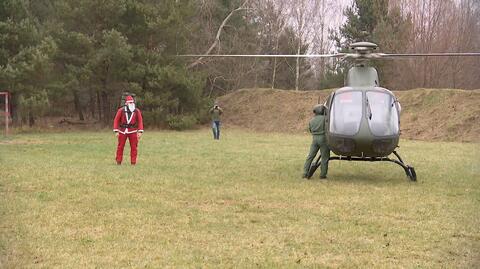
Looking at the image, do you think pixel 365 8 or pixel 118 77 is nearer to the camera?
pixel 118 77

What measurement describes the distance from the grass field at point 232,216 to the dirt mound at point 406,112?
15.2 metres

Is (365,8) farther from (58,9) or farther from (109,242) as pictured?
(109,242)

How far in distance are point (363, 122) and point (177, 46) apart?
81.0ft

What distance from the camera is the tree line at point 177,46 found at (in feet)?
96.5

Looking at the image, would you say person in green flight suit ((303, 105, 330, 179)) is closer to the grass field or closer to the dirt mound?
the grass field

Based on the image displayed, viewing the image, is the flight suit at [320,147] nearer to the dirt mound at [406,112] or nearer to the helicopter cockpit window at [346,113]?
the helicopter cockpit window at [346,113]

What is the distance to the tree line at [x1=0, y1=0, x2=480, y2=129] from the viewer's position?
96.5 feet

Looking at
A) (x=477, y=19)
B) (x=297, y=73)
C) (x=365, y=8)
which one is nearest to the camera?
(x=477, y=19)

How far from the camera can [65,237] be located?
282 inches

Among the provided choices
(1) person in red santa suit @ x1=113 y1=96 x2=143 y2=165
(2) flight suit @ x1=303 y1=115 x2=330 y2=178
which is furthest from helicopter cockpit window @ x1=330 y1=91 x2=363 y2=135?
(1) person in red santa suit @ x1=113 y1=96 x2=143 y2=165

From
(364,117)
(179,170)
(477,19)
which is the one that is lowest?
(179,170)

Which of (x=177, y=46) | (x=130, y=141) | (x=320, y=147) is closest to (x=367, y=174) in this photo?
(x=320, y=147)

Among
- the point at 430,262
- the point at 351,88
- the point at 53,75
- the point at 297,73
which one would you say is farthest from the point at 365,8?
the point at 430,262

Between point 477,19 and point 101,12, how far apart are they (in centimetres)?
2023
